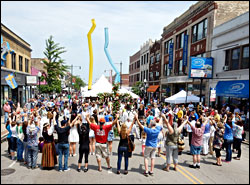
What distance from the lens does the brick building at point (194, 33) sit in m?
20.4

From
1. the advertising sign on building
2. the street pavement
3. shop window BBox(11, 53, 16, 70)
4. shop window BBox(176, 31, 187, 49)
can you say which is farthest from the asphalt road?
shop window BBox(176, 31, 187, 49)

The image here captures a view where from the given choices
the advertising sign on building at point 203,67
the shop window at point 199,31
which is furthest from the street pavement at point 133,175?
the shop window at point 199,31

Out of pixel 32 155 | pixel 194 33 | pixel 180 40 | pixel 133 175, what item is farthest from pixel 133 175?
pixel 180 40

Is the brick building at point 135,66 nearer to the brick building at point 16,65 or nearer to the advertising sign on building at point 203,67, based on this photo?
the brick building at point 16,65

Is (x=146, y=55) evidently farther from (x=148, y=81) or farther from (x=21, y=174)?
(x=21, y=174)

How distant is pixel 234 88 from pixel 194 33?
1070 centimetres

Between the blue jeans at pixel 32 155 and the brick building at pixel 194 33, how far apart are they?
1849 cm

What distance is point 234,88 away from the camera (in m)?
16.3

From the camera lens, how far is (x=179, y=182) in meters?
5.96

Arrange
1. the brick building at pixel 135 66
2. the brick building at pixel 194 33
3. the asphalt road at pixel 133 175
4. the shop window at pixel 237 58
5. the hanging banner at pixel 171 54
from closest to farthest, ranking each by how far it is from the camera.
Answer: the asphalt road at pixel 133 175 → the shop window at pixel 237 58 → the brick building at pixel 194 33 → the hanging banner at pixel 171 54 → the brick building at pixel 135 66

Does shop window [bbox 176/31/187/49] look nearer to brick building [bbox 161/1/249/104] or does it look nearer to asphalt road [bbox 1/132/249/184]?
brick building [bbox 161/1/249/104]

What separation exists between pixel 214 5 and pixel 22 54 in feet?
72.5

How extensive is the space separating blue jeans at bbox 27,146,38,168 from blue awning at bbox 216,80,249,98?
14.6 meters

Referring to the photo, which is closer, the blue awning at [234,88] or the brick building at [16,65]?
the blue awning at [234,88]
